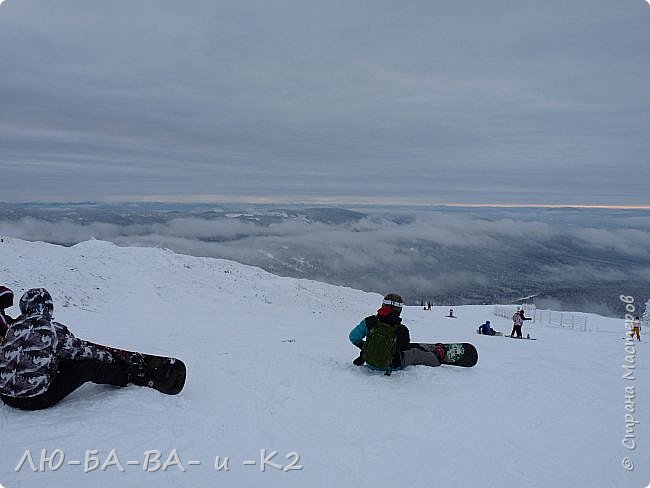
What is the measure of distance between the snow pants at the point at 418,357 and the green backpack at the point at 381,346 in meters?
0.42

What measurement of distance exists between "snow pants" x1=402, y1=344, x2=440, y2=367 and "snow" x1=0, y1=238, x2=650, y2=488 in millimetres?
227

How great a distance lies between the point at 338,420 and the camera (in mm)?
Answer: 6629

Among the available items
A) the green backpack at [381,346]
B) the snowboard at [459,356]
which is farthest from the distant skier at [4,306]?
the snowboard at [459,356]

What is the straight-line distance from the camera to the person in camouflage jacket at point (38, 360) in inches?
228

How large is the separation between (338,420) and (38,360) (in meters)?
4.10

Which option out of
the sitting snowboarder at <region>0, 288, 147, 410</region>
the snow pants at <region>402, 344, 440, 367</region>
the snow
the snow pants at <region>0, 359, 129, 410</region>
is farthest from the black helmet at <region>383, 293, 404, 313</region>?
the sitting snowboarder at <region>0, 288, 147, 410</region>

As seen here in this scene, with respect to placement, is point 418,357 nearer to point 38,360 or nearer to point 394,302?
point 394,302

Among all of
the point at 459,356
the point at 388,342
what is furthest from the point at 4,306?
the point at 459,356

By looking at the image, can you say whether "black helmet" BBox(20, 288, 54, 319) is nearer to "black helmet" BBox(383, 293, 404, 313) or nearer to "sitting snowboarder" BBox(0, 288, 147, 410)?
"sitting snowboarder" BBox(0, 288, 147, 410)

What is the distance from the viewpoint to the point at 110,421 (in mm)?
5879

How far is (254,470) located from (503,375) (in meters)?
6.33

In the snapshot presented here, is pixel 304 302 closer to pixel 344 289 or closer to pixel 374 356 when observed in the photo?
pixel 344 289

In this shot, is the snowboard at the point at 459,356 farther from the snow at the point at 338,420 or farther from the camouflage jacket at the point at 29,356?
the camouflage jacket at the point at 29,356

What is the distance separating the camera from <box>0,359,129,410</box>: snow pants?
5902 millimetres
